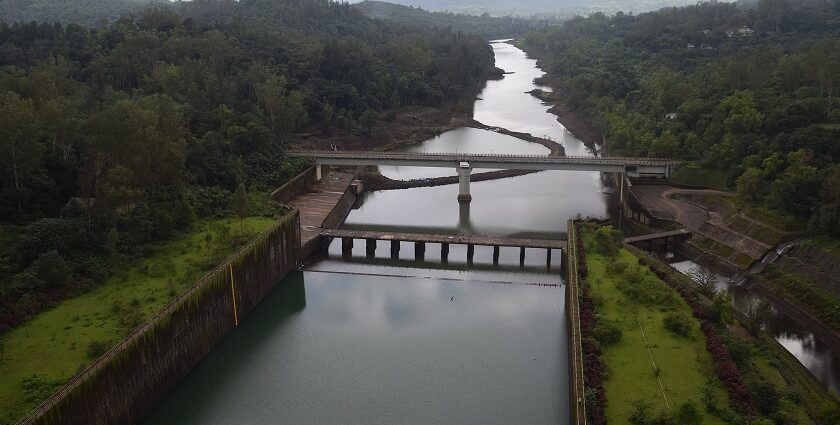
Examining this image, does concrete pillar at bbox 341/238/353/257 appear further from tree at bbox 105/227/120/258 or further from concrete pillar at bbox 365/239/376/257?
tree at bbox 105/227/120/258

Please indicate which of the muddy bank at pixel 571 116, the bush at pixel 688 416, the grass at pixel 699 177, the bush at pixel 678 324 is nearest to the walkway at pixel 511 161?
the grass at pixel 699 177

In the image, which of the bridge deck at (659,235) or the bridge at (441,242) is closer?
the bridge deck at (659,235)

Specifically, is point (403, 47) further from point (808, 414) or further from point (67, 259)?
point (808, 414)

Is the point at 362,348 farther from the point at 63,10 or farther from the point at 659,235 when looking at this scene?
the point at 63,10

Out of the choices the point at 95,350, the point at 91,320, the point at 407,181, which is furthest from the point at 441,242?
the point at 95,350

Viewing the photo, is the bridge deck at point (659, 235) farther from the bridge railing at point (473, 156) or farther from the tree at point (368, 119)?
Answer: the tree at point (368, 119)

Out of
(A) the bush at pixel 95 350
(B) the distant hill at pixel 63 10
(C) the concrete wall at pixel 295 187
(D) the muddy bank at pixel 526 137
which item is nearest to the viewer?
(A) the bush at pixel 95 350

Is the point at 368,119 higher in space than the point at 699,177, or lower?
higher

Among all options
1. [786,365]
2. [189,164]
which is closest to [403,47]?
[189,164]
